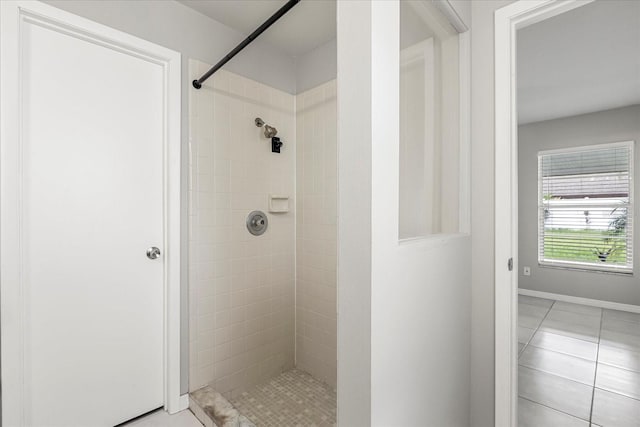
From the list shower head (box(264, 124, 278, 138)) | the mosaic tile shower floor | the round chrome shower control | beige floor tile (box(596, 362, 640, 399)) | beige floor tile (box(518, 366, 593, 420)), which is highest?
shower head (box(264, 124, 278, 138))

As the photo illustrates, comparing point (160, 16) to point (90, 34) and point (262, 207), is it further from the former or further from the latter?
point (262, 207)

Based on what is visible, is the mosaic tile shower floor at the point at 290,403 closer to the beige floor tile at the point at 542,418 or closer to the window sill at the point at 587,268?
the beige floor tile at the point at 542,418

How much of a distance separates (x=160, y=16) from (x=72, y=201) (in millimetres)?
1130

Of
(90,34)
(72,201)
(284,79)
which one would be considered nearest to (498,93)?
(284,79)

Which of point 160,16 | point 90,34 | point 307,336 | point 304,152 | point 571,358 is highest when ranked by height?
point 160,16

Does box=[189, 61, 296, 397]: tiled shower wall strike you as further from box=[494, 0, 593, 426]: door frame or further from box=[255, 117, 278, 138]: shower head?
box=[494, 0, 593, 426]: door frame

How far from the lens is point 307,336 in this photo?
8.23 ft

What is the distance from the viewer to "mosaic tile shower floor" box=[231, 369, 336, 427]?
6.50 ft

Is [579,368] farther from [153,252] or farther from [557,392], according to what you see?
[153,252]

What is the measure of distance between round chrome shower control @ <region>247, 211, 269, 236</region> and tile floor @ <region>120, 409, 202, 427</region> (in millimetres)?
1146

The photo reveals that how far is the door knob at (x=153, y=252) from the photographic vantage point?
1.88 metres

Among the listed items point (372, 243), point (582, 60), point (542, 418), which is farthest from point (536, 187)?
point (372, 243)

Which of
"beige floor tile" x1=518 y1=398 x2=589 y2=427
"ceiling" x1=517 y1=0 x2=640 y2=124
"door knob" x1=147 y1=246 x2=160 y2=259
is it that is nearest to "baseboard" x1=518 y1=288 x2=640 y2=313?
"ceiling" x1=517 y1=0 x2=640 y2=124

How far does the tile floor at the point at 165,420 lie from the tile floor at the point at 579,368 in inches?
74.9
